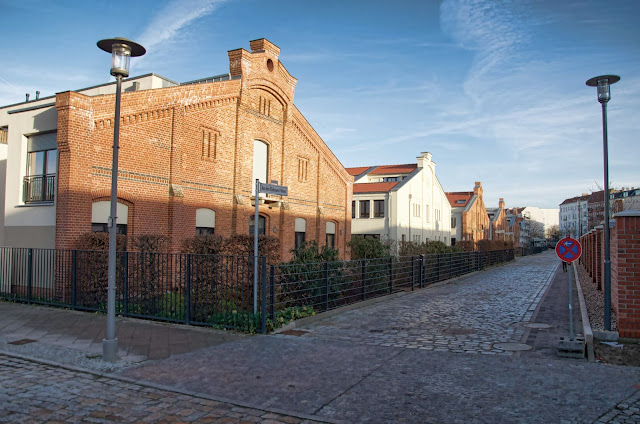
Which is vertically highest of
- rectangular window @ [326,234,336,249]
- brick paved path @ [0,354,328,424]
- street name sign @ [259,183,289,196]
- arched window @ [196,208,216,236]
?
street name sign @ [259,183,289,196]

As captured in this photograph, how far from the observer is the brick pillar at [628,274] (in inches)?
333

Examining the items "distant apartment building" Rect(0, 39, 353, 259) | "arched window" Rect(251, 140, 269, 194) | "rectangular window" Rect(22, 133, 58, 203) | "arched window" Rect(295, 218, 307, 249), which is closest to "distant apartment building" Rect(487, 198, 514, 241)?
"arched window" Rect(295, 218, 307, 249)

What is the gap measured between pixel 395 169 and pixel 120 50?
4194cm

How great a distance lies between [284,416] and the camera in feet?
16.9

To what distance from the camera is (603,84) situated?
9023mm

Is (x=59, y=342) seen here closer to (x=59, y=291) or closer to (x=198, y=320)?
(x=198, y=320)

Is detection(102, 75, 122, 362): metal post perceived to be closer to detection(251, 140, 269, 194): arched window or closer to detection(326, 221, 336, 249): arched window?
detection(251, 140, 269, 194): arched window

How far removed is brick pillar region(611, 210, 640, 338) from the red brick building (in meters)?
13.5

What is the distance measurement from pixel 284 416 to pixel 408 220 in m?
38.1

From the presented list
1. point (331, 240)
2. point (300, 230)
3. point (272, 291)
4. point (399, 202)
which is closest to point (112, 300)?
point (272, 291)

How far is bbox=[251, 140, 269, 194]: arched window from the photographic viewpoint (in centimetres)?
2183

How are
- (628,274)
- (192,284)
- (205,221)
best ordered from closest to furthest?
(628,274), (192,284), (205,221)

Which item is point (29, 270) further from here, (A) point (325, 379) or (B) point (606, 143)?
(B) point (606, 143)

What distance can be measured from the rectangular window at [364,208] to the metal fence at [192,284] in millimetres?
25211
